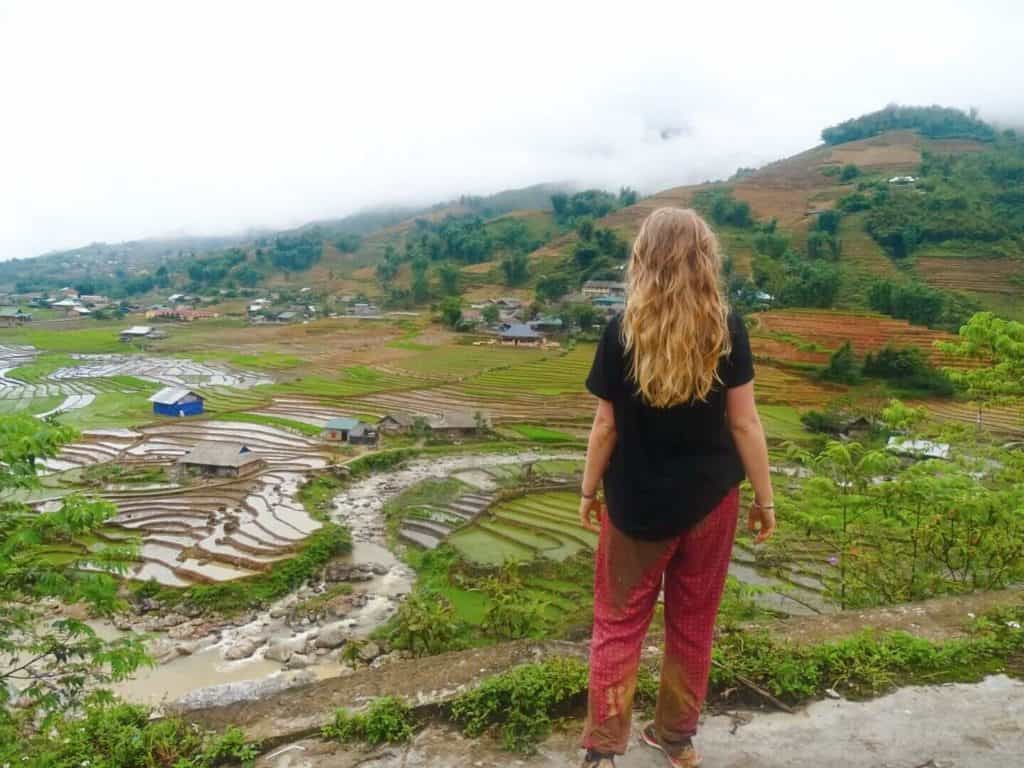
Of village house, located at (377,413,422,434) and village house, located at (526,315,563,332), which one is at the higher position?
village house, located at (526,315,563,332)

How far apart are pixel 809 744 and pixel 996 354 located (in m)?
4.73

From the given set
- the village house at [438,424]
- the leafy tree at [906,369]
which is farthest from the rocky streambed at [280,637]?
the leafy tree at [906,369]

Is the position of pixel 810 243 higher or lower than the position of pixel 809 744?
higher

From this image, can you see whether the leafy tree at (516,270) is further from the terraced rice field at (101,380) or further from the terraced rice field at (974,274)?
the terraced rice field at (974,274)

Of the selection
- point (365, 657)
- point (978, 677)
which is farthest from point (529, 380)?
point (978, 677)

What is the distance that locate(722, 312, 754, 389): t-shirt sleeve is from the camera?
214cm

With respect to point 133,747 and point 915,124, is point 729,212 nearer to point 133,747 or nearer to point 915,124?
point 915,124

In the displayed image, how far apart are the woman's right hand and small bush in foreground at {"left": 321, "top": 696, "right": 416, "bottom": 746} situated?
5.52 ft

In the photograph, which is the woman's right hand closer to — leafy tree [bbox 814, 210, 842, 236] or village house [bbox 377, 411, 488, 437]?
village house [bbox 377, 411, 488, 437]

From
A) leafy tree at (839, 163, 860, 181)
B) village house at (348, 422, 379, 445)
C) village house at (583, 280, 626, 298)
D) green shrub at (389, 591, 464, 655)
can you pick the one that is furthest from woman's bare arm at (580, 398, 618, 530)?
leafy tree at (839, 163, 860, 181)

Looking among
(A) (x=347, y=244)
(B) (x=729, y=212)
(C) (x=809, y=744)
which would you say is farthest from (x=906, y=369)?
(A) (x=347, y=244)

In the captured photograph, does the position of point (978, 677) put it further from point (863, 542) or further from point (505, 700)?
point (863, 542)

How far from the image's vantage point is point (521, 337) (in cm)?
4897

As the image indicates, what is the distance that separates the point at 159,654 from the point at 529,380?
27.0 metres
